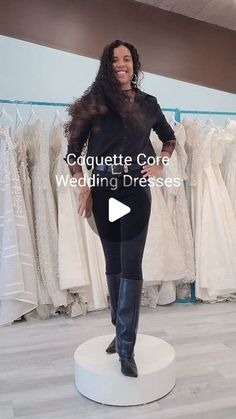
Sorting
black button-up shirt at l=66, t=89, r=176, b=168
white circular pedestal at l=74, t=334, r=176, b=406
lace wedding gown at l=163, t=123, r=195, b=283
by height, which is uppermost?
black button-up shirt at l=66, t=89, r=176, b=168

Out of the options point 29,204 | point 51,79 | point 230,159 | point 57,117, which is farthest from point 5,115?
point 230,159

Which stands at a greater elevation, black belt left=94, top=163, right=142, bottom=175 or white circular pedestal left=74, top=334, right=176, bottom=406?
black belt left=94, top=163, right=142, bottom=175

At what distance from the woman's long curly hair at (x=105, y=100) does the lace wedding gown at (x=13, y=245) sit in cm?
84

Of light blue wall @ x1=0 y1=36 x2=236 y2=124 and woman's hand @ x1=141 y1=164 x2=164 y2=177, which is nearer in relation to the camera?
woman's hand @ x1=141 y1=164 x2=164 y2=177

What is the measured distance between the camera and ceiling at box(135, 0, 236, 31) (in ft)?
6.79

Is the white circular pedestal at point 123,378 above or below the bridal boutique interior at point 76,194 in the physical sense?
below

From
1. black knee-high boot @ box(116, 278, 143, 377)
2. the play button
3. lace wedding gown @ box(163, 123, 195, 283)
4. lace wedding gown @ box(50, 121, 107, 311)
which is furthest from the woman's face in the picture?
lace wedding gown @ box(163, 123, 195, 283)

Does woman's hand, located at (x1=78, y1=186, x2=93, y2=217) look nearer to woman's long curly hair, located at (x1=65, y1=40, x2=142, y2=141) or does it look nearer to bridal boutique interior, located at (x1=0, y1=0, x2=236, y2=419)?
woman's long curly hair, located at (x1=65, y1=40, x2=142, y2=141)

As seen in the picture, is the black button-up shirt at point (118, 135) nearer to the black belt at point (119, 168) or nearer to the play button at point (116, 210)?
the black belt at point (119, 168)

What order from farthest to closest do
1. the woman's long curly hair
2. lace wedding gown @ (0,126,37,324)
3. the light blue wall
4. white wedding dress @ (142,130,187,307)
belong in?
the light blue wall → white wedding dress @ (142,130,187,307) → lace wedding gown @ (0,126,37,324) → the woman's long curly hair

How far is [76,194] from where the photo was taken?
2.06 m

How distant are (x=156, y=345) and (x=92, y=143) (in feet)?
2.49

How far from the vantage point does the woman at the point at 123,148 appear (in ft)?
3.89

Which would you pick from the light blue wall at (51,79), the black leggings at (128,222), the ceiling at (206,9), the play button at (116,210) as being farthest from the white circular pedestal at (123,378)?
the ceiling at (206,9)
